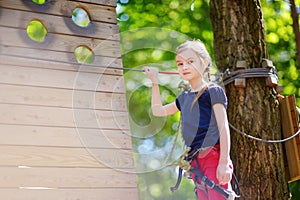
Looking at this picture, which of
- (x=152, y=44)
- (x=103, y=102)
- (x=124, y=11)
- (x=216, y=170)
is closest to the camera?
(x=216, y=170)

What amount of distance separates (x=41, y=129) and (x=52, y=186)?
1.16 feet

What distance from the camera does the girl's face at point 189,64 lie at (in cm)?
288

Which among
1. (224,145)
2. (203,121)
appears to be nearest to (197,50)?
(203,121)

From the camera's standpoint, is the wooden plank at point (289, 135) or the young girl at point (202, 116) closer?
the young girl at point (202, 116)

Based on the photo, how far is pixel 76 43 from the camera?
3752 millimetres

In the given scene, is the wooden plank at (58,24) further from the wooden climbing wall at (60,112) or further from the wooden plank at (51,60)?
the wooden plank at (51,60)

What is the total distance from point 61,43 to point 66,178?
0.91 meters

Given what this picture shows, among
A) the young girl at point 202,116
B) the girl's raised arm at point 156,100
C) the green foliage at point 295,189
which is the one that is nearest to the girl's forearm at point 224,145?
the young girl at point 202,116

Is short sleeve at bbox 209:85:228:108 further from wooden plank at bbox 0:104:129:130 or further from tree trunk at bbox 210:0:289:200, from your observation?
tree trunk at bbox 210:0:289:200

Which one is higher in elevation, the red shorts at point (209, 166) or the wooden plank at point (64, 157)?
the wooden plank at point (64, 157)

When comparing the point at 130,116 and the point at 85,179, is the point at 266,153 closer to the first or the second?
the point at 130,116

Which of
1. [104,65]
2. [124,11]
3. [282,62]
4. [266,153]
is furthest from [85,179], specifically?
[282,62]

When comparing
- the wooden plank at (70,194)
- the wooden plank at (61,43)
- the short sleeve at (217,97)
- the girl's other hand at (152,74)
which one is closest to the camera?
the short sleeve at (217,97)

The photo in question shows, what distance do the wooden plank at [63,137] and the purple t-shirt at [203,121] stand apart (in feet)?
2.68
